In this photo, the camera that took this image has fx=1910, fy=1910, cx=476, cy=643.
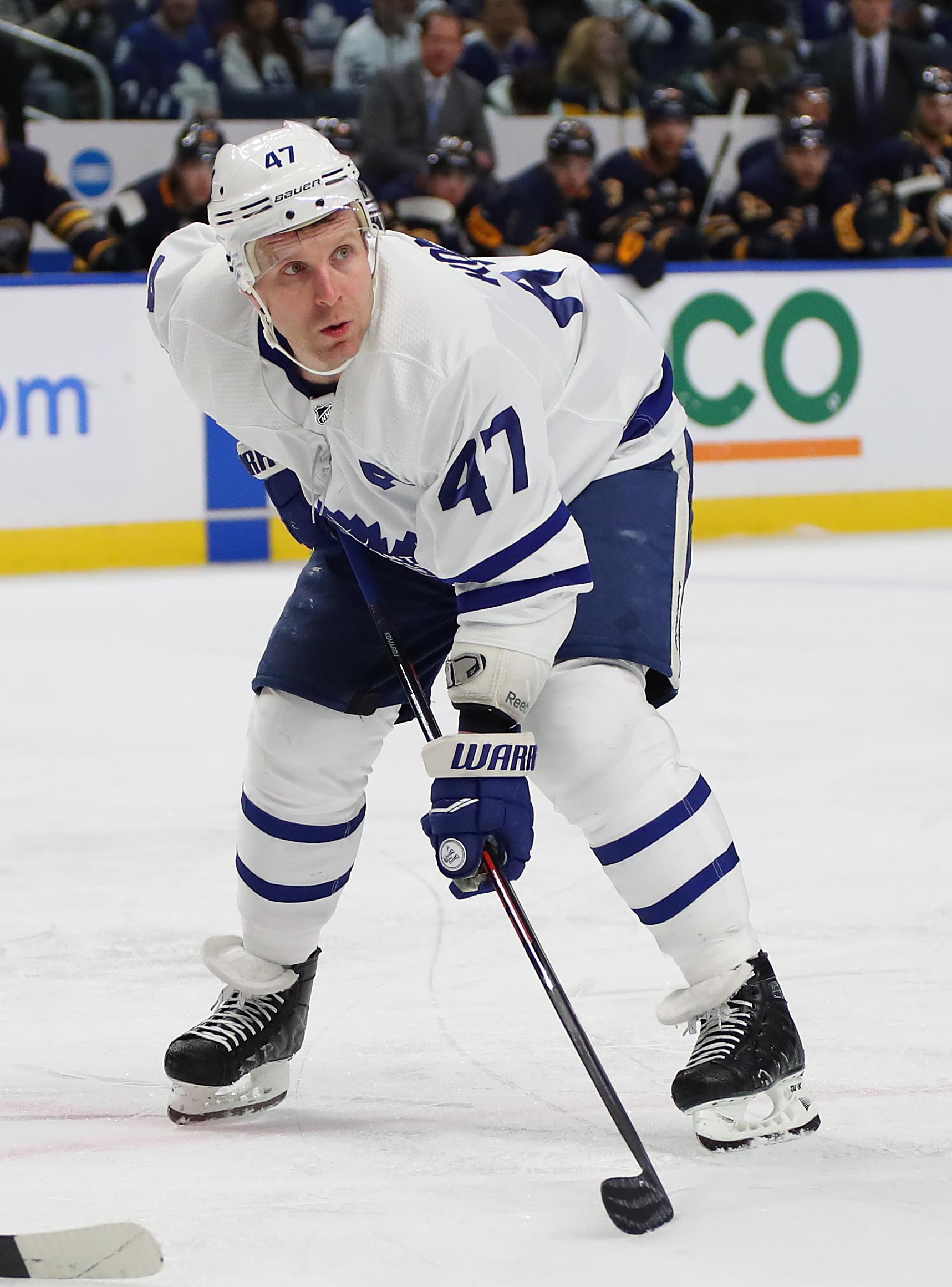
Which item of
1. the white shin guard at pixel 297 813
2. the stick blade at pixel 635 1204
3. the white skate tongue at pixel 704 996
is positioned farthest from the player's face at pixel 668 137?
the stick blade at pixel 635 1204

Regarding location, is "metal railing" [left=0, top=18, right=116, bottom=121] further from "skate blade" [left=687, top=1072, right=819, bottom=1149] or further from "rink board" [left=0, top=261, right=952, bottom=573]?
"skate blade" [left=687, top=1072, right=819, bottom=1149]

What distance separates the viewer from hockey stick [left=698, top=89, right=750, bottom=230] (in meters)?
7.82

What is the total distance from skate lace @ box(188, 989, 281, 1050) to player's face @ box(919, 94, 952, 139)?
6.56 meters

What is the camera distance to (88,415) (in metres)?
6.43

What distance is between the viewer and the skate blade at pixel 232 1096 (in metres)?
2.10

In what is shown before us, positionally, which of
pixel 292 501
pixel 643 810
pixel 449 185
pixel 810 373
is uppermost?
pixel 292 501

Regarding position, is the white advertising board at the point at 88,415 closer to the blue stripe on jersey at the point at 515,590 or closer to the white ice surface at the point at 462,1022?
the white ice surface at the point at 462,1022

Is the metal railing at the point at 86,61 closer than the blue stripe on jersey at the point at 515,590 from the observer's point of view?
No

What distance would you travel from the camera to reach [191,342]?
203 cm

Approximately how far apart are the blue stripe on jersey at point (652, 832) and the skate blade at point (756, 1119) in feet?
0.88

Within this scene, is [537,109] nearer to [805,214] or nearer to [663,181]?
[663,181]

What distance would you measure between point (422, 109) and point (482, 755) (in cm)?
565

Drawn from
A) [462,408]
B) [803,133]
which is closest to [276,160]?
[462,408]

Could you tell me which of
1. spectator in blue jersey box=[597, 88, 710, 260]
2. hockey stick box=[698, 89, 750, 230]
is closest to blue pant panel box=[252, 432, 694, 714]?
spectator in blue jersey box=[597, 88, 710, 260]
